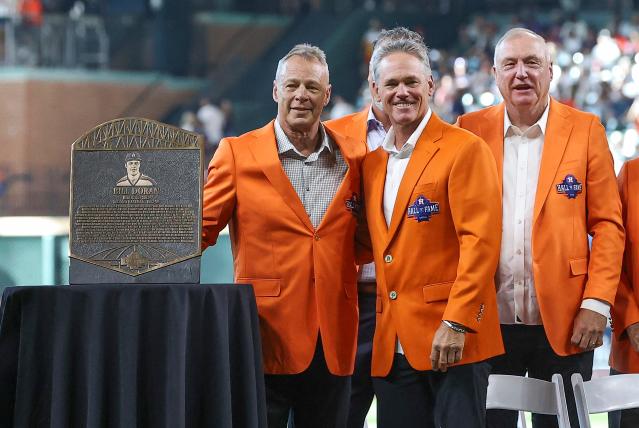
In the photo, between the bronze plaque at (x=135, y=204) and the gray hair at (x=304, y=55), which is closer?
the bronze plaque at (x=135, y=204)

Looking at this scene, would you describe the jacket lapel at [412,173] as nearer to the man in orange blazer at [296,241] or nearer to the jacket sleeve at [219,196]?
the man in orange blazer at [296,241]

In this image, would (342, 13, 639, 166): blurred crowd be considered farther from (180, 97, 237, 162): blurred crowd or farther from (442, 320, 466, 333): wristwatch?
(442, 320, 466, 333): wristwatch

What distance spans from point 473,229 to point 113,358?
927 millimetres

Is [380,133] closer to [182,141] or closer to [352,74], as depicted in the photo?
[182,141]

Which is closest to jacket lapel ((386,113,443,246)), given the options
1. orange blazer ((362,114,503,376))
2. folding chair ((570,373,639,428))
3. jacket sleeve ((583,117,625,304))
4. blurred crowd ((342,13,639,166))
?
orange blazer ((362,114,503,376))

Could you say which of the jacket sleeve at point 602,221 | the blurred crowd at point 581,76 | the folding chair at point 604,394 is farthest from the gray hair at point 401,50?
the blurred crowd at point 581,76

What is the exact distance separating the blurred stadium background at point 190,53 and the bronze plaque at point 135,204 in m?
11.1

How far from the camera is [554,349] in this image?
10.3ft

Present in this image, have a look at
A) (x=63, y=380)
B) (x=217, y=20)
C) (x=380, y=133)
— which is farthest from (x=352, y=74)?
(x=63, y=380)

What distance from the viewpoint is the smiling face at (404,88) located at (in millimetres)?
2885

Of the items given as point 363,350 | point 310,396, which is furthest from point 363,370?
point 310,396

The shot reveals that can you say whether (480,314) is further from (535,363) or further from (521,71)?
(521,71)

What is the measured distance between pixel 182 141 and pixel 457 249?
2.46ft

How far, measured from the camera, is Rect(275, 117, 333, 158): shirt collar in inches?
119
